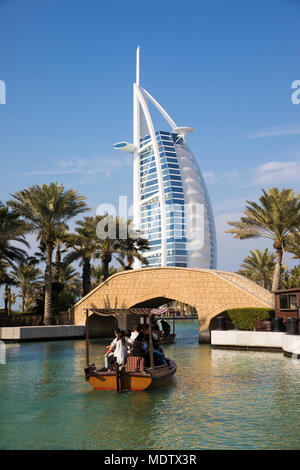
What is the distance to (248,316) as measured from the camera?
3125 centimetres

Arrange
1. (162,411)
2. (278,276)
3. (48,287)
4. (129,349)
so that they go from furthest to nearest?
(48,287) → (278,276) → (129,349) → (162,411)

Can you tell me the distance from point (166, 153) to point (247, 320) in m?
109

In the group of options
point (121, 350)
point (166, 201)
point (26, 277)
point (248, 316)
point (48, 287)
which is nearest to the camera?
point (121, 350)

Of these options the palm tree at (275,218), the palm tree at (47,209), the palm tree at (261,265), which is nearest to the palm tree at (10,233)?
the palm tree at (47,209)

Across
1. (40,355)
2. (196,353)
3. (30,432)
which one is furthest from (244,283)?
(30,432)

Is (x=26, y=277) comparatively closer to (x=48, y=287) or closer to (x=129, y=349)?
(x=48, y=287)

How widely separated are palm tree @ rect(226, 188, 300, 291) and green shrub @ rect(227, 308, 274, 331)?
16.9ft

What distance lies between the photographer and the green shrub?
30.8 m

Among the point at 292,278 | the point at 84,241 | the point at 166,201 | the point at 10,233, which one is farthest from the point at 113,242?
the point at 166,201

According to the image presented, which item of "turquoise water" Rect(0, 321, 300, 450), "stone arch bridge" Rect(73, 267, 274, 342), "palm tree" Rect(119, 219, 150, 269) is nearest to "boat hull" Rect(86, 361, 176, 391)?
"turquoise water" Rect(0, 321, 300, 450)

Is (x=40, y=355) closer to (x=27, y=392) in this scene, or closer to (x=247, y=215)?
(x=27, y=392)

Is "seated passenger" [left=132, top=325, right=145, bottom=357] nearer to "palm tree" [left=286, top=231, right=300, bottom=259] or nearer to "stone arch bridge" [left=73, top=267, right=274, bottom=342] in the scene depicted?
"stone arch bridge" [left=73, top=267, right=274, bottom=342]

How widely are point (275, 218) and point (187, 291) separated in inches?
319

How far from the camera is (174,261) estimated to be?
438 ft
